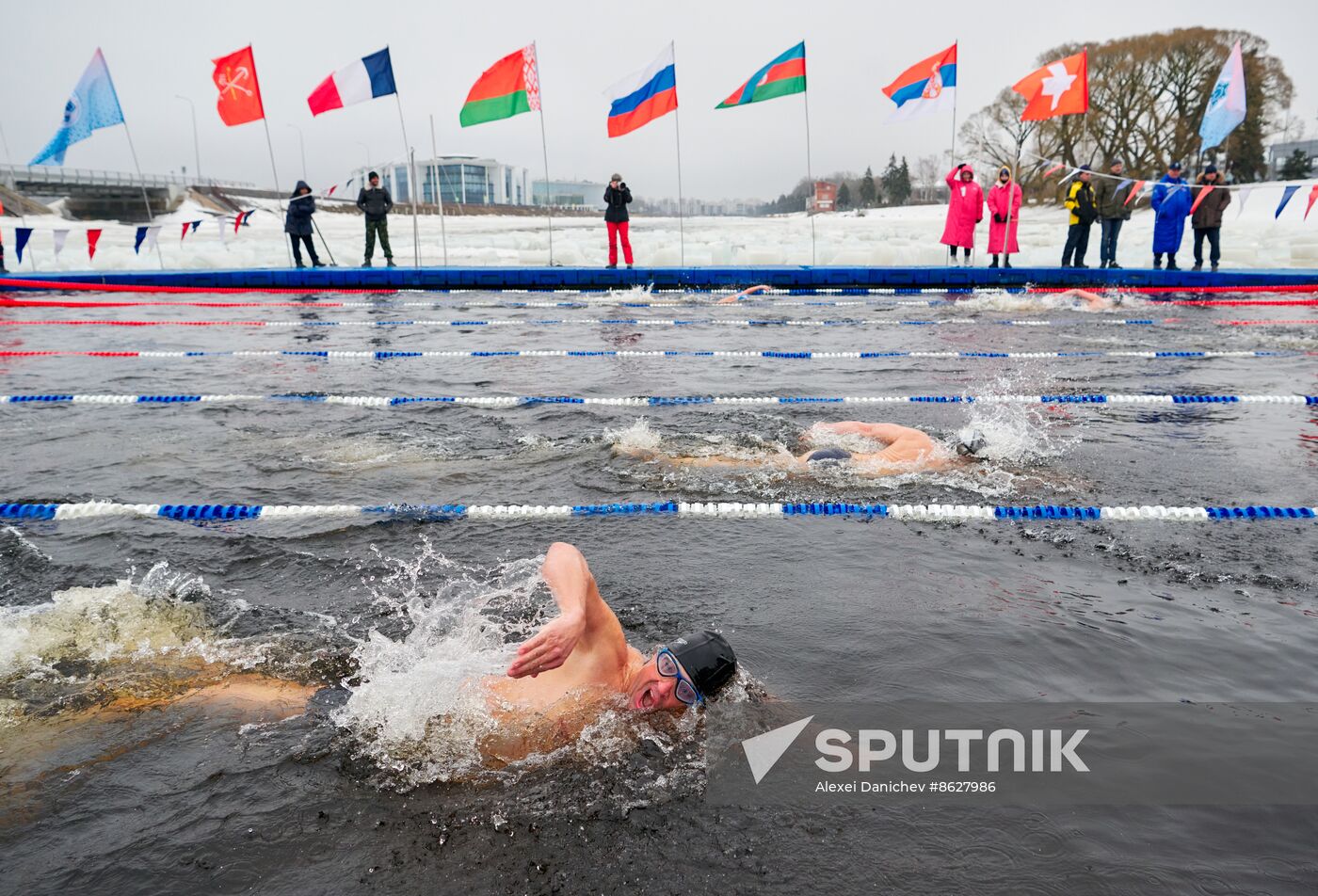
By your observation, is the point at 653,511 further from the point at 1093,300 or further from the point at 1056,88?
the point at 1056,88

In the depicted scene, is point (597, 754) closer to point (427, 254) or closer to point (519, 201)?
point (427, 254)

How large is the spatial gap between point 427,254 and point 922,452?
22.9m

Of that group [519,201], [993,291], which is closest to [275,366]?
[993,291]

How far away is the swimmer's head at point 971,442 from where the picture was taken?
551cm

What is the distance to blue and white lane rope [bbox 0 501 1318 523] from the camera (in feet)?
15.2

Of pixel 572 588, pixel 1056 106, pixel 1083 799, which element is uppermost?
pixel 1056 106

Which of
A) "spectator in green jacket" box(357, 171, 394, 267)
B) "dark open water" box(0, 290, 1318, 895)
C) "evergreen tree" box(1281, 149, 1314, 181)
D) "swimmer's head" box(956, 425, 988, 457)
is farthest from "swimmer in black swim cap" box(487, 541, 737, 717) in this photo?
"evergreen tree" box(1281, 149, 1314, 181)

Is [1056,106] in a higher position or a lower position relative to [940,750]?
higher

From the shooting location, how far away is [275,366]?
8.97 meters

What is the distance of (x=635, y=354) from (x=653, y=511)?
532 centimetres

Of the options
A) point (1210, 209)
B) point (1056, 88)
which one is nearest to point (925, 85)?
point (1056, 88)

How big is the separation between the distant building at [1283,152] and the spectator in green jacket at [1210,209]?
29.2 metres

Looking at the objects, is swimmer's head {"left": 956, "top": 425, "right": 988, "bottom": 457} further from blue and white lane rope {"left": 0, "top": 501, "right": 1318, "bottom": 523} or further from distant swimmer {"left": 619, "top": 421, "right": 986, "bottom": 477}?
blue and white lane rope {"left": 0, "top": 501, "right": 1318, "bottom": 523}

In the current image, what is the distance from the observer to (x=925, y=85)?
50.9 feet
